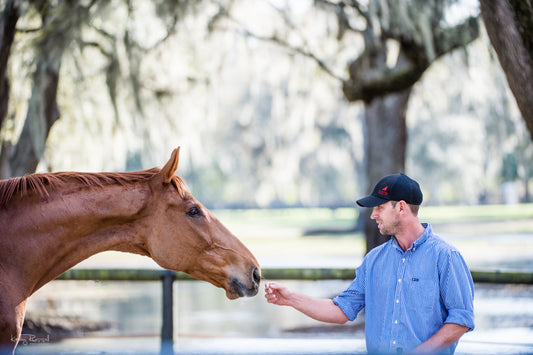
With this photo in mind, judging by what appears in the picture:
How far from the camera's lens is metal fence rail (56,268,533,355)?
4.51 metres

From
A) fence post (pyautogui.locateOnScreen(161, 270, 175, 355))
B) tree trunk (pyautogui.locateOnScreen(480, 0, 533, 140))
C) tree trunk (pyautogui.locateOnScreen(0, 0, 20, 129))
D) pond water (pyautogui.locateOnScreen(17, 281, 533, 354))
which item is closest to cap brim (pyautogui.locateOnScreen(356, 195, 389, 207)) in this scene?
pond water (pyautogui.locateOnScreen(17, 281, 533, 354))

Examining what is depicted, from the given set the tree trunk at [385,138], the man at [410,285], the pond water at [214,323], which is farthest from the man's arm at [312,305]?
the tree trunk at [385,138]

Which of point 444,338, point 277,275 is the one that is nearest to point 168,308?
point 277,275

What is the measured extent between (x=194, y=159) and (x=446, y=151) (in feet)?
60.8

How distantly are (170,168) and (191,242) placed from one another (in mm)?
352

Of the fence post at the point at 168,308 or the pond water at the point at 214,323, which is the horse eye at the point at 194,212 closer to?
the pond water at the point at 214,323

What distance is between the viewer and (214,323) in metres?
7.43

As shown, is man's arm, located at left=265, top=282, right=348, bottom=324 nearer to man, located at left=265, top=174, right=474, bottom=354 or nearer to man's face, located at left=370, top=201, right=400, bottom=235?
man, located at left=265, top=174, right=474, bottom=354

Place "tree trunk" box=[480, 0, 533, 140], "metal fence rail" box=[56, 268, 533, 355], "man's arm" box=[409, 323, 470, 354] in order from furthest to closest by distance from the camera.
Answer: "metal fence rail" box=[56, 268, 533, 355] → "tree trunk" box=[480, 0, 533, 140] → "man's arm" box=[409, 323, 470, 354]

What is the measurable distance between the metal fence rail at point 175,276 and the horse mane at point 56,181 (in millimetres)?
1936

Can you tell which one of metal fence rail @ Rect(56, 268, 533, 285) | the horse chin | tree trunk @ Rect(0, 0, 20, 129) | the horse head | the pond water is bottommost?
the pond water

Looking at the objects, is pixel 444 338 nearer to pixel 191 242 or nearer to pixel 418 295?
pixel 418 295

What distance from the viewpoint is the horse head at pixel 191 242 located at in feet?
8.83

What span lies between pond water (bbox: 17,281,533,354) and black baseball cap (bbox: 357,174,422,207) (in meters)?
0.90
